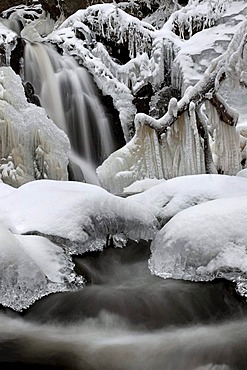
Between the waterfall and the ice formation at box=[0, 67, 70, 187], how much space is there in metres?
2.14

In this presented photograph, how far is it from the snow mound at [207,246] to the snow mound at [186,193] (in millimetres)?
819

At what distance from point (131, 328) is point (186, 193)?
216 centimetres

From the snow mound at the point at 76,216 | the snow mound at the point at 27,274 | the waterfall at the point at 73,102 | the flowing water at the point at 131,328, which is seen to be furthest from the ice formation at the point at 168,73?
the snow mound at the point at 27,274

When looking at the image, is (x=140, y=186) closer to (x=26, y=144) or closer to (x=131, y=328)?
(x=26, y=144)

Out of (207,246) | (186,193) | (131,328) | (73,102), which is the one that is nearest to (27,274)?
(131,328)

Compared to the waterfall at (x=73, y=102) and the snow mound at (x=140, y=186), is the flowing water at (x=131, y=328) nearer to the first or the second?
the snow mound at (x=140, y=186)

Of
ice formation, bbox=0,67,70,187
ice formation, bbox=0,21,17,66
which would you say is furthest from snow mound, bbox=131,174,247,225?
ice formation, bbox=0,21,17,66

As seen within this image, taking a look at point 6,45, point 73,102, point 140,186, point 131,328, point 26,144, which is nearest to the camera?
point 131,328

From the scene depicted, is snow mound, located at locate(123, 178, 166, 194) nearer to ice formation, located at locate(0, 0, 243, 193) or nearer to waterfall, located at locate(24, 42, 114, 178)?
ice formation, located at locate(0, 0, 243, 193)

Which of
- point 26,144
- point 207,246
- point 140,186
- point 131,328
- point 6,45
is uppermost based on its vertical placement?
point 6,45

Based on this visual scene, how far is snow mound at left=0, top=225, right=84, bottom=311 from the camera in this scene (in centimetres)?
285

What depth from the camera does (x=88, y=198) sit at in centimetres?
397

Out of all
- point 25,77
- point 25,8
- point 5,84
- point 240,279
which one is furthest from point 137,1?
point 240,279

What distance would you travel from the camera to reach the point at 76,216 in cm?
376
